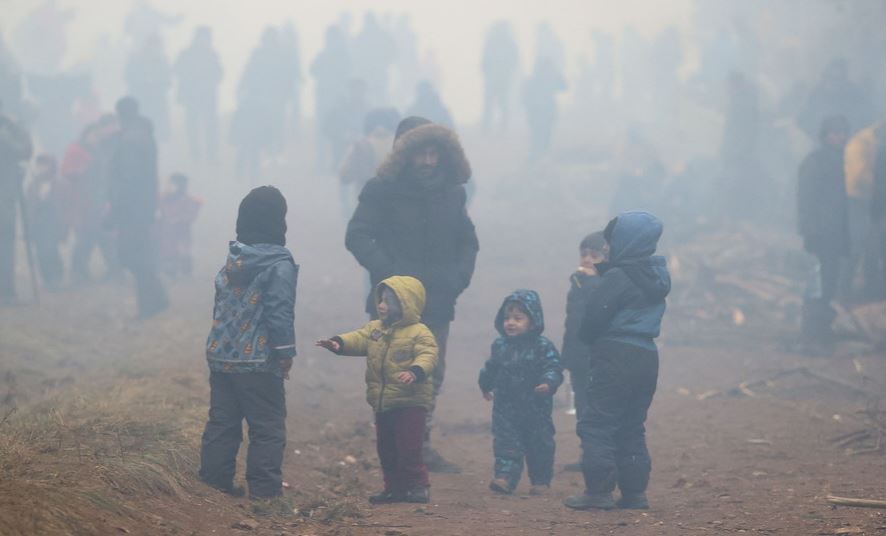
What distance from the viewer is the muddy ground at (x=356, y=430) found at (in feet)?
14.3

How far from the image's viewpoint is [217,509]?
4566mm

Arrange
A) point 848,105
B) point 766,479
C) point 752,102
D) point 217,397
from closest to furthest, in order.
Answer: point 217,397, point 766,479, point 848,105, point 752,102

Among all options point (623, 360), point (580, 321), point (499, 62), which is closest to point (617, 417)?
point (623, 360)

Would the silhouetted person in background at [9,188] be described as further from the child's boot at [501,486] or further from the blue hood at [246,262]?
the child's boot at [501,486]

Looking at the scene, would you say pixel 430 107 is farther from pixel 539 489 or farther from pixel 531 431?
pixel 539 489

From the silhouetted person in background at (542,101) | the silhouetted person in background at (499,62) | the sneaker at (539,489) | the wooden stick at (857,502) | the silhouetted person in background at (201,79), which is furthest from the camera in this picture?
the silhouetted person in background at (499,62)

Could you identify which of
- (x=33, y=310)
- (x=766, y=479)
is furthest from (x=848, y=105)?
(x=33, y=310)

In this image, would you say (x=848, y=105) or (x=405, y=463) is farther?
(x=848, y=105)

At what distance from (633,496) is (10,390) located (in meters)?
5.18

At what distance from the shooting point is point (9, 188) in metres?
12.9

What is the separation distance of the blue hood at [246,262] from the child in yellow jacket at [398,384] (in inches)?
25.0

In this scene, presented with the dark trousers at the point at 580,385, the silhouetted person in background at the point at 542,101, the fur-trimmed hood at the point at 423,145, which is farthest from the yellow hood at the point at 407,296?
the silhouetted person in background at the point at 542,101

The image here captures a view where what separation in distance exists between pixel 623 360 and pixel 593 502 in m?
0.91

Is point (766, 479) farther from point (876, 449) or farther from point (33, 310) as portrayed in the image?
point (33, 310)
